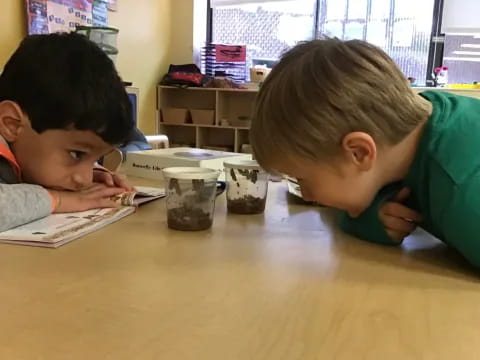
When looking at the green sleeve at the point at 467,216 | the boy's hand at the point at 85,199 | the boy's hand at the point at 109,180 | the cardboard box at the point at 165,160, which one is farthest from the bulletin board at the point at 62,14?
the green sleeve at the point at 467,216

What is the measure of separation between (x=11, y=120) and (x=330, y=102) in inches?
21.7

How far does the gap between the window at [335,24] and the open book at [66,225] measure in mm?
3203

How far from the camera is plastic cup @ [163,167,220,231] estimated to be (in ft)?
2.48

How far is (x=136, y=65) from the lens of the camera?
3748 millimetres

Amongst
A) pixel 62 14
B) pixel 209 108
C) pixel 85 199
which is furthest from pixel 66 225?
pixel 209 108

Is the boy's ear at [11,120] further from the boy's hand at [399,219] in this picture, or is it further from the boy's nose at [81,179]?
the boy's hand at [399,219]

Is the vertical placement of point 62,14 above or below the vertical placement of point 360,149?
above

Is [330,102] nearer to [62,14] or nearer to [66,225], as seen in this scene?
[66,225]

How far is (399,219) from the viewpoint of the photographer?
740 millimetres

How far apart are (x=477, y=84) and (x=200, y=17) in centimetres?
207

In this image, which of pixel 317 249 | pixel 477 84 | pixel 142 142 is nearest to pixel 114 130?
pixel 317 249

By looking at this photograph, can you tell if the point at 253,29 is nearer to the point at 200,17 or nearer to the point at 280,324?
the point at 200,17

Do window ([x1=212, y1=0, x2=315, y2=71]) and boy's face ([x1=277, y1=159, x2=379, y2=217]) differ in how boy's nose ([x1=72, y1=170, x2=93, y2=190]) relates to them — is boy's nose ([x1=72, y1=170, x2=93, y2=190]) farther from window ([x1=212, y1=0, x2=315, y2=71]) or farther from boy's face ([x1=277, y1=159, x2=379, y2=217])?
window ([x1=212, y1=0, x2=315, y2=71])

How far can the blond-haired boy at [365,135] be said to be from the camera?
2.04ft
